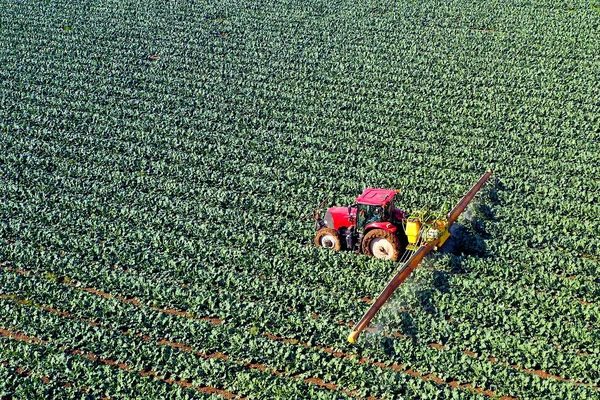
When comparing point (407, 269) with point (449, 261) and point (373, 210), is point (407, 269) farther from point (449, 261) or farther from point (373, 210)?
point (373, 210)

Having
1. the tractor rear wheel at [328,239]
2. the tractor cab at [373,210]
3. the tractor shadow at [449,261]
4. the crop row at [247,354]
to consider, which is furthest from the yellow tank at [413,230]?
the crop row at [247,354]

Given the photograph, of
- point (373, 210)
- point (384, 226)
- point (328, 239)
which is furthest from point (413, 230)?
point (328, 239)

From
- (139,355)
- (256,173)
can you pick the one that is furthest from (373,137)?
(139,355)

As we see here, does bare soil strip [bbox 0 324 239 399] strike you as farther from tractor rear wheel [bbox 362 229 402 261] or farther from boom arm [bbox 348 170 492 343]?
tractor rear wheel [bbox 362 229 402 261]

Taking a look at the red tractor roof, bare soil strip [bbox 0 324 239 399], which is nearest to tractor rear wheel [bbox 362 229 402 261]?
the red tractor roof

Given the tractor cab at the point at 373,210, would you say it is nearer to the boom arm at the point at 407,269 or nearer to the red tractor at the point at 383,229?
the red tractor at the point at 383,229

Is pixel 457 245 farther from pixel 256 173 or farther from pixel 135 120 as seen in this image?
pixel 135 120
